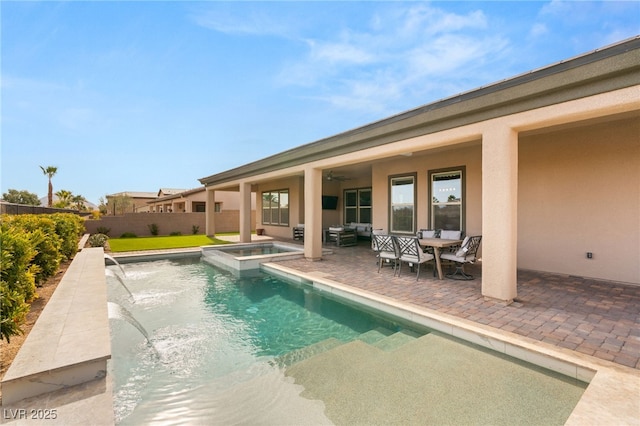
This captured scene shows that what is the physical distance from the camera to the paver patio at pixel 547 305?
3.47 metres

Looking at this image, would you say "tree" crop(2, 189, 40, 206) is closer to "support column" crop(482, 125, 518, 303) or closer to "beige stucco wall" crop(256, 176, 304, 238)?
"beige stucco wall" crop(256, 176, 304, 238)

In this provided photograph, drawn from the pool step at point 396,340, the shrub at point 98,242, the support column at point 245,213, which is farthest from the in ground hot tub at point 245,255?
the pool step at point 396,340

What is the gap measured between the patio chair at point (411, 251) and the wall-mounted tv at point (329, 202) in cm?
859

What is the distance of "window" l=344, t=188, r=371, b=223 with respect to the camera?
14.6 m

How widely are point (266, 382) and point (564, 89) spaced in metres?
5.83

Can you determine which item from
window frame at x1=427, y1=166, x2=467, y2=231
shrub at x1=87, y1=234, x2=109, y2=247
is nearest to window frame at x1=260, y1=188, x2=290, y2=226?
shrub at x1=87, y1=234, x2=109, y2=247

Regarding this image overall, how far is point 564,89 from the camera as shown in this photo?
4.19 meters

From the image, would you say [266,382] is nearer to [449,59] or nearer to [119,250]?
[449,59]

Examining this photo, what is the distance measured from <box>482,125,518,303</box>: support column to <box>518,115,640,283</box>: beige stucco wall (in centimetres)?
313

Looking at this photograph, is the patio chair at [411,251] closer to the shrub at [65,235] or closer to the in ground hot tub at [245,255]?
the in ground hot tub at [245,255]

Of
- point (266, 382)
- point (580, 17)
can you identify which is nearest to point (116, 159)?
point (266, 382)

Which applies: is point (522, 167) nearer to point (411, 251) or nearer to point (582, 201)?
point (582, 201)

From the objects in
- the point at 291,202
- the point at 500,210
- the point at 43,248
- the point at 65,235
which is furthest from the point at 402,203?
the point at 65,235

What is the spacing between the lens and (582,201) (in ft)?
21.3
